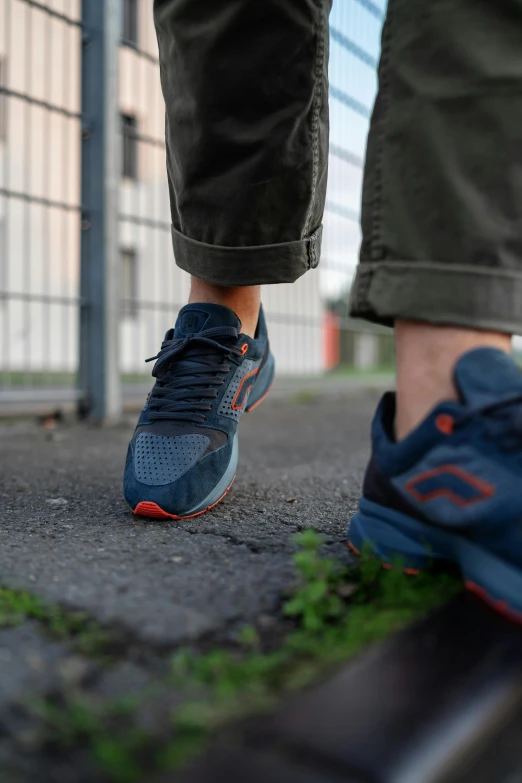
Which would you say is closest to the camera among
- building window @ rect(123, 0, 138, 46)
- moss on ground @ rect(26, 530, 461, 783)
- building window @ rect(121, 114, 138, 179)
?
moss on ground @ rect(26, 530, 461, 783)

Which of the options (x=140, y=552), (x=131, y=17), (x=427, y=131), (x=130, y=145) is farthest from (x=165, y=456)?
(x=131, y=17)

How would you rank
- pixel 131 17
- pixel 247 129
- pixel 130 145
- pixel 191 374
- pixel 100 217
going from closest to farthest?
pixel 247 129 < pixel 191 374 < pixel 100 217 < pixel 130 145 < pixel 131 17

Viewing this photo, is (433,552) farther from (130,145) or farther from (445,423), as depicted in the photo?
(130,145)

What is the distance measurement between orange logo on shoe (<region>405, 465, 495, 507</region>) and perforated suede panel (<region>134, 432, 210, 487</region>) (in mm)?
399

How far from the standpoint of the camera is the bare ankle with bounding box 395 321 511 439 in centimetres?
74

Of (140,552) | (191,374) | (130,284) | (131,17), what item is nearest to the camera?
(140,552)

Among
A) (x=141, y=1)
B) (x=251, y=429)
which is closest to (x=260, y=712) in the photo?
(x=251, y=429)

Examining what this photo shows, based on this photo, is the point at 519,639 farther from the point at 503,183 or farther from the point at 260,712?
the point at 503,183

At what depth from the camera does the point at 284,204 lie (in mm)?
1005

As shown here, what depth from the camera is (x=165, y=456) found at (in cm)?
103

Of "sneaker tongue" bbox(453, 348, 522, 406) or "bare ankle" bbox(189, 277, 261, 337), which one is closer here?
"sneaker tongue" bbox(453, 348, 522, 406)

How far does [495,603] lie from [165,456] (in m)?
0.53

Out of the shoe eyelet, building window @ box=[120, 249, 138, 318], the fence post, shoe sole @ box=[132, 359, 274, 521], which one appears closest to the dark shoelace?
shoe sole @ box=[132, 359, 274, 521]

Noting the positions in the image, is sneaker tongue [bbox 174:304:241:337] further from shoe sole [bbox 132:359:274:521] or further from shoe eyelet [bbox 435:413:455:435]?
shoe eyelet [bbox 435:413:455:435]
